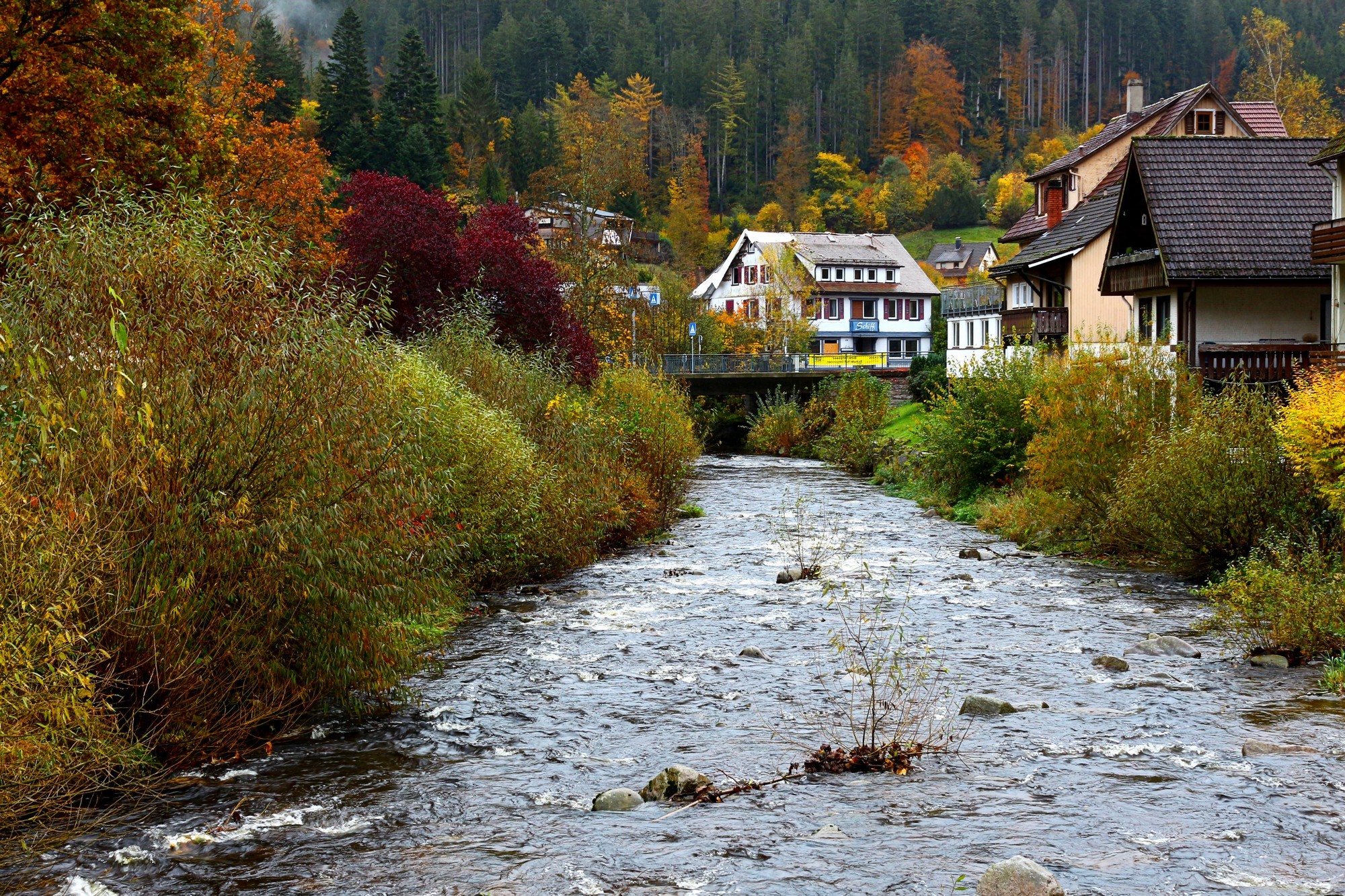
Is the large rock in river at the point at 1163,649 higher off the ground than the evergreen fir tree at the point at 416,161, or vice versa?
the evergreen fir tree at the point at 416,161

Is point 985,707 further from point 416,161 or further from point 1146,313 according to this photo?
point 416,161

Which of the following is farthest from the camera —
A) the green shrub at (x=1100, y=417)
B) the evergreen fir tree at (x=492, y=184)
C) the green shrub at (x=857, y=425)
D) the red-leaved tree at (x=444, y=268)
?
the evergreen fir tree at (x=492, y=184)

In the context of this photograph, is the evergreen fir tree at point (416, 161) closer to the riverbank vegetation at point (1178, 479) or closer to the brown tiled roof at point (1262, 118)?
the brown tiled roof at point (1262, 118)

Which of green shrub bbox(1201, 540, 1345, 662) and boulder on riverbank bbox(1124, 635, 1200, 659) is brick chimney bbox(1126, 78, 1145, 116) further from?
boulder on riverbank bbox(1124, 635, 1200, 659)

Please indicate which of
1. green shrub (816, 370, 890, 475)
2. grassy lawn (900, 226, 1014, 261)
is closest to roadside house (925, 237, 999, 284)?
grassy lawn (900, 226, 1014, 261)

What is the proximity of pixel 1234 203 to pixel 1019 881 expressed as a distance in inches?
1247

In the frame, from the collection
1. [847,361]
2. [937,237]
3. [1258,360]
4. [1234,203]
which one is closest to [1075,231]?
[1234,203]

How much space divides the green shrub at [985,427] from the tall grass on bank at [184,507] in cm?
2127

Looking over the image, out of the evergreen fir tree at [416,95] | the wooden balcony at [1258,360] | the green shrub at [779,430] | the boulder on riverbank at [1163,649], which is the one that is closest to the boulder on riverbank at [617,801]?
the boulder on riverbank at [1163,649]

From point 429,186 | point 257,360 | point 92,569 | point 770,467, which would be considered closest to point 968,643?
point 257,360

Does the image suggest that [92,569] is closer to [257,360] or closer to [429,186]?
[257,360]

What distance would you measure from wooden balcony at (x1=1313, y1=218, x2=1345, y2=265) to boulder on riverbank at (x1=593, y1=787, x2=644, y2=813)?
80.2ft

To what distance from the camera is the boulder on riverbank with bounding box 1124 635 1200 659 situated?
1540cm

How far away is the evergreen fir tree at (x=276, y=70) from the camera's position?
249ft
